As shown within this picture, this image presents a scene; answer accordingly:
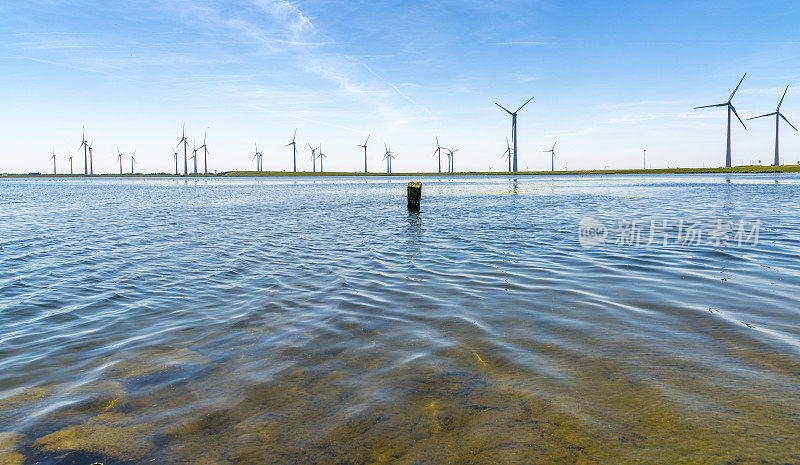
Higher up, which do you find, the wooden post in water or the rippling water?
the wooden post in water

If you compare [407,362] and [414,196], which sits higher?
[414,196]

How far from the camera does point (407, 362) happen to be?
510 centimetres

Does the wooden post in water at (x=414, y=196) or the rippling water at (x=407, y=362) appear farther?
the wooden post in water at (x=414, y=196)

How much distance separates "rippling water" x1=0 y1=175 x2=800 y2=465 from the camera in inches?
137

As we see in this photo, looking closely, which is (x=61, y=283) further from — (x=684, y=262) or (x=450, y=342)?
(x=684, y=262)

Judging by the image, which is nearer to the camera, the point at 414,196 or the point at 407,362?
the point at 407,362

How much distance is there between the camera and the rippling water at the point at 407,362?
348cm

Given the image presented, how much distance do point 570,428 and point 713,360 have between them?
2.41 meters

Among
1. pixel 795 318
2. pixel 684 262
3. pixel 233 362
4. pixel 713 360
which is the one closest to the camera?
pixel 713 360

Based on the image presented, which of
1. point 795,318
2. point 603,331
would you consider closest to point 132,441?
point 603,331

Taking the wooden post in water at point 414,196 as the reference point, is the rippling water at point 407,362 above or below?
below

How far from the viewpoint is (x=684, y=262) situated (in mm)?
10883

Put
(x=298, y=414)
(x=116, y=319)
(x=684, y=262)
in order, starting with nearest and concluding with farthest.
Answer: (x=298, y=414)
(x=116, y=319)
(x=684, y=262)

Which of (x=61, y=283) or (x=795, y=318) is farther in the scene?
(x=61, y=283)
